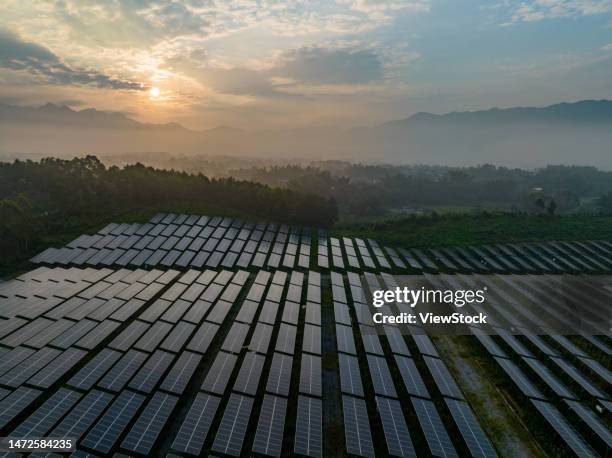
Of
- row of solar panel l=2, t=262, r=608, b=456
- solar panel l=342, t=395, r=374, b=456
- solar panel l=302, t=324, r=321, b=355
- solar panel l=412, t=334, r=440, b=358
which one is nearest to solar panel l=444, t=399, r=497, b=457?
row of solar panel l=2, t=262, r=608, b=456

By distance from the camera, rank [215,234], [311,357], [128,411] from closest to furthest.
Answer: [128,411], [311,357], [215,234]

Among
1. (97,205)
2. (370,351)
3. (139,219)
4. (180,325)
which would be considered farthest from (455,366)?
(97,205)

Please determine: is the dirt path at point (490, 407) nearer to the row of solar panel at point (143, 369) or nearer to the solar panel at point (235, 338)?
the row of solar panel at point (143, 369)

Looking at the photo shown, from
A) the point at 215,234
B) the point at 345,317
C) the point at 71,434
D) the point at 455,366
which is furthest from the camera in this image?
the point at 215,234

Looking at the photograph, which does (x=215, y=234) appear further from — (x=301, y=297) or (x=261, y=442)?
(x=261, y=442)

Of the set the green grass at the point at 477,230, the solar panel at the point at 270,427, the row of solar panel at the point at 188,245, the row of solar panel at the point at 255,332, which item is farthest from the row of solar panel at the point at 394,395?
the green grass at the point at 477,230

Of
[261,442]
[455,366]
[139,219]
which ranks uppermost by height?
[139,219]

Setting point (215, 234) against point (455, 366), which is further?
point (215, 234)
